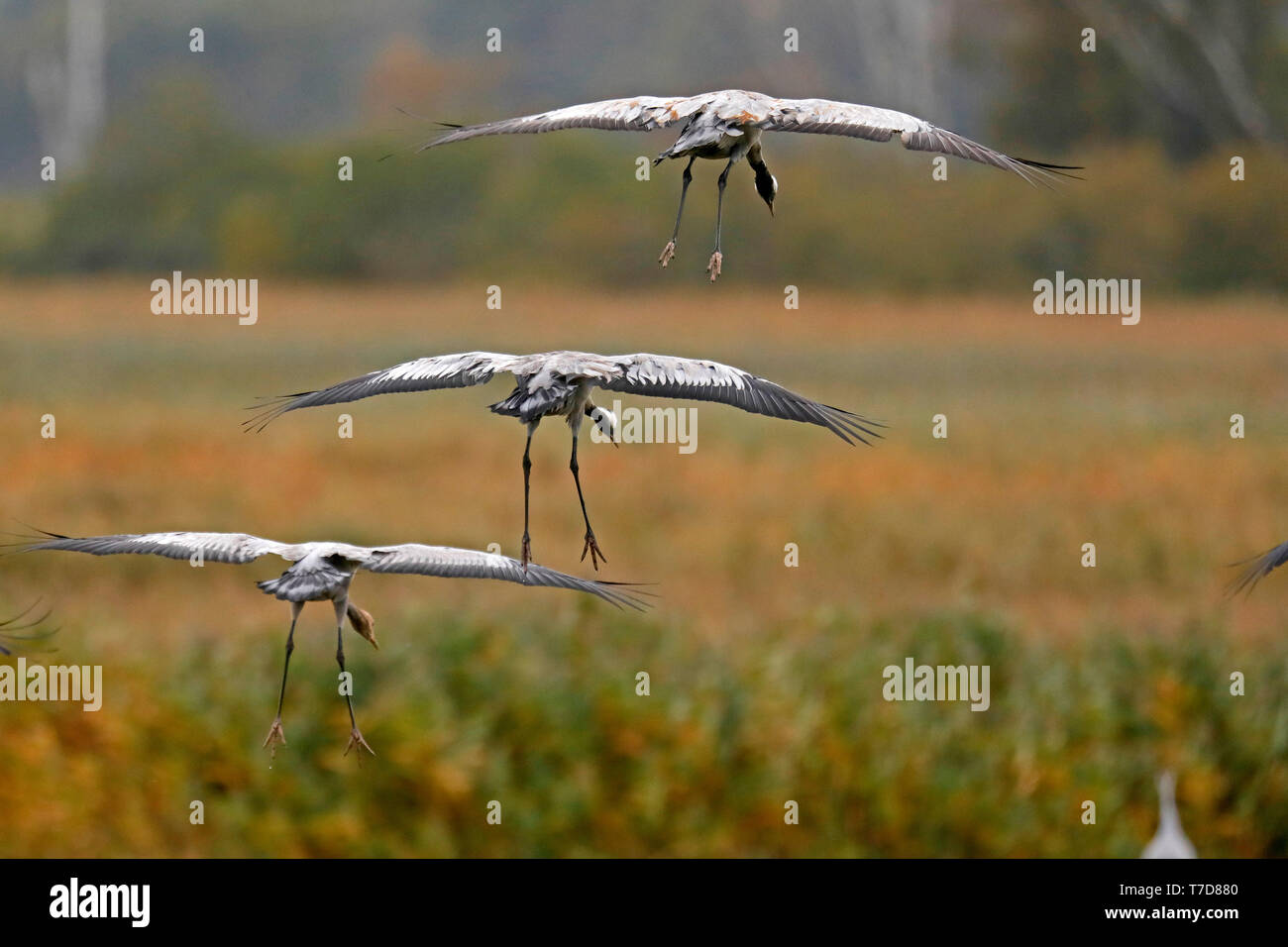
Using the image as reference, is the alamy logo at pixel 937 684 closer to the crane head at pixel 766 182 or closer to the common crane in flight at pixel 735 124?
the crane head at pixel 766 182

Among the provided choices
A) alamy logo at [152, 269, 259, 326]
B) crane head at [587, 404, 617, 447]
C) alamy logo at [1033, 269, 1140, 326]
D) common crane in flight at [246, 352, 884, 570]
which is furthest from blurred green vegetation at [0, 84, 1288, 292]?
common crane in flight at [246, 352, 884, 570]

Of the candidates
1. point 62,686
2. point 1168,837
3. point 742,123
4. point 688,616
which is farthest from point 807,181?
point 742,123

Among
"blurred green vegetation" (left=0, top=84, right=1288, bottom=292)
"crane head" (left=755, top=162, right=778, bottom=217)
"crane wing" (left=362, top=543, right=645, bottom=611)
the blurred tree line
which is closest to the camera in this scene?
"crane wing" (left=362, top=543, right=645, bottom=611)

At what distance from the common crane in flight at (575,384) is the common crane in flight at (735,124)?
0.45 m

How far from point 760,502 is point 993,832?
35.4 ft

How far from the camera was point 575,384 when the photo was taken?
7832mm

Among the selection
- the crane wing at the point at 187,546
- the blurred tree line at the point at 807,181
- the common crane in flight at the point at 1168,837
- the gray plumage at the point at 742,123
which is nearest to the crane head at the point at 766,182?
the gray plumage at the point at 742,123

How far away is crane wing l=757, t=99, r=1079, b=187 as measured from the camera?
292 inches

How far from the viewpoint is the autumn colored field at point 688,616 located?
20266mm

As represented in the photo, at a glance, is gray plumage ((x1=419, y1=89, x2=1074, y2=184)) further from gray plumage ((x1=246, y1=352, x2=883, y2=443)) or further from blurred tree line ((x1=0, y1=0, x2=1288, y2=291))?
blurred tree line ((x1=0, y1=0, x2=1288, y2=291))

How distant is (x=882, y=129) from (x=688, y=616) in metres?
16.3

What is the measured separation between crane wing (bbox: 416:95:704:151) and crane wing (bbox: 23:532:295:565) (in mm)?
1704

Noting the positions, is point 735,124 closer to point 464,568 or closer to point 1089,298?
point 464,568
